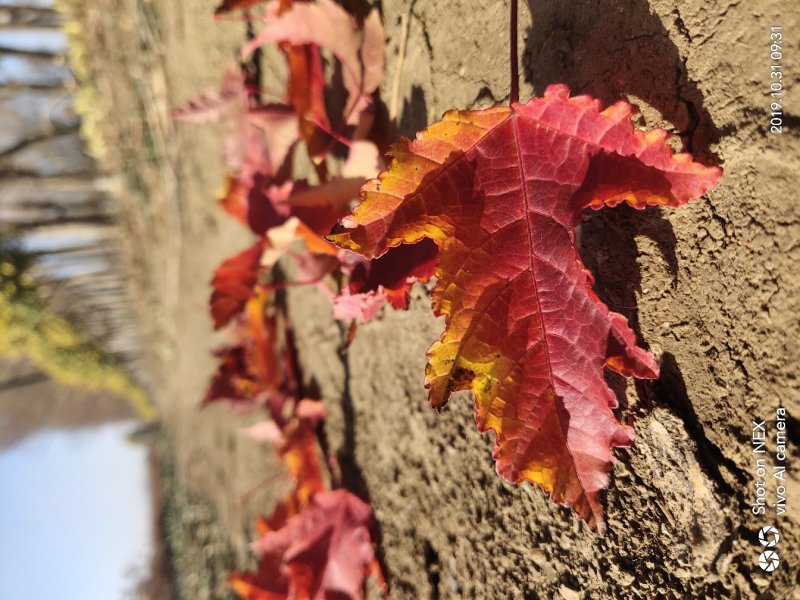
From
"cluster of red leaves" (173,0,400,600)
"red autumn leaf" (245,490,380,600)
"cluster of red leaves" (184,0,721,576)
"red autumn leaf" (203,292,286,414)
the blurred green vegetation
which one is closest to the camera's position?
"cluster of red leaves" (184,0,721,576)

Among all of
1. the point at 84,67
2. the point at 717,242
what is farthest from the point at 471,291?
the point at 84,67

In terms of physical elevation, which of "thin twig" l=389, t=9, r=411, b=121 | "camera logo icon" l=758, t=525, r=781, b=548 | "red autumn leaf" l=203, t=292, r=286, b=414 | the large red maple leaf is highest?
"thin twig" l=389, t=9, r=411, b=121

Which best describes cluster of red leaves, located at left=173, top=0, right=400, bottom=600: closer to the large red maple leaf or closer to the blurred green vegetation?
the large red maple leaf

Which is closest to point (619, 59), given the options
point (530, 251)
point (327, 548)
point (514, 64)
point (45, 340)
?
point (514, 64)

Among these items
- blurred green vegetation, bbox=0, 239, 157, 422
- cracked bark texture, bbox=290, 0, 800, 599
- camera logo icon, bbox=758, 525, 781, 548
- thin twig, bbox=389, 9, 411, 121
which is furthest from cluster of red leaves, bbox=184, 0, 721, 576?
blurred green vegetation, bbox=0, 239, 157, 422

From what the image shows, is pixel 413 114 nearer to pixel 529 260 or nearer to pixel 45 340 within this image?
pixel 529 260

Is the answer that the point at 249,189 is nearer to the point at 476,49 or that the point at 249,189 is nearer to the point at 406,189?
the point at 476,49
